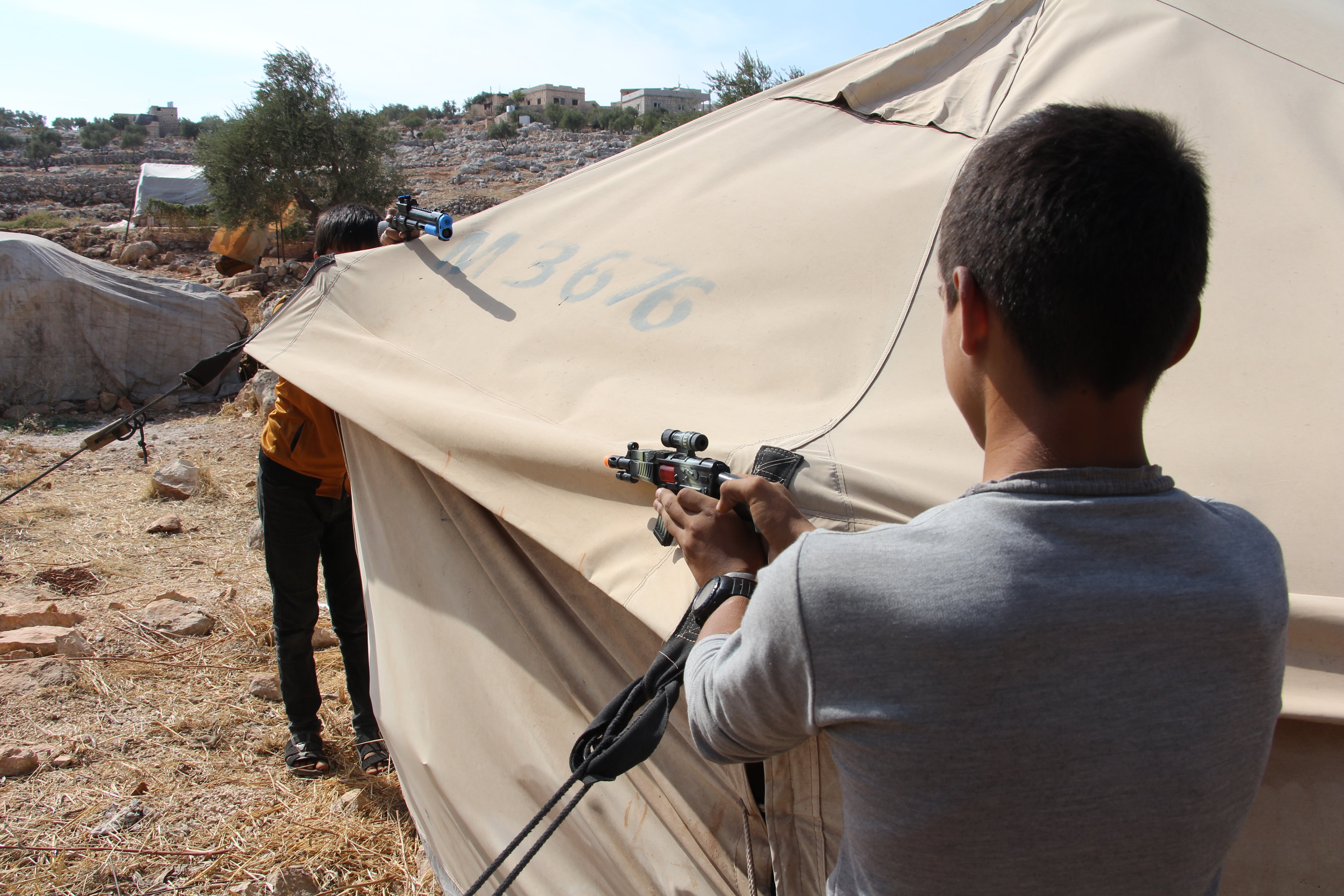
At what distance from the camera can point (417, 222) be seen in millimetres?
2818

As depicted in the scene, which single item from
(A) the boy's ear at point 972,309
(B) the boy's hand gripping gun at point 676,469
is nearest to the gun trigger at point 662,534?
(B) the boy's hand gripping gun at point 676,469

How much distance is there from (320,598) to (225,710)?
1.04m

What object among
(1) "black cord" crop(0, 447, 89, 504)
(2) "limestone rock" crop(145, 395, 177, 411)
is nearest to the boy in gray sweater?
(1) "black cord" crop(0, 447, 89, 504)

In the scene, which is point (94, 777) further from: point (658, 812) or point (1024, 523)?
point (1024, 523)

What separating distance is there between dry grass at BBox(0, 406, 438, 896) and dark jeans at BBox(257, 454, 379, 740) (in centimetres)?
26

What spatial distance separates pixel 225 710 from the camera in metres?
3.48

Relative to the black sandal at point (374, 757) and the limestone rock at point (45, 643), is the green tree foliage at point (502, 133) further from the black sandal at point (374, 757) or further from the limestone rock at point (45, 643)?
the black sandal at point (374, 757)

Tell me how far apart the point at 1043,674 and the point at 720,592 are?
491 millimetres

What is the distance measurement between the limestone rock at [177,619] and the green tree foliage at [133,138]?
47095 mm

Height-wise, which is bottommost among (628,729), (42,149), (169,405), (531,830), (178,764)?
(178,764)

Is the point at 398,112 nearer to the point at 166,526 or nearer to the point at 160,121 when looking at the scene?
the point at 160,121

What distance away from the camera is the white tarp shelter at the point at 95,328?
829 centimetres

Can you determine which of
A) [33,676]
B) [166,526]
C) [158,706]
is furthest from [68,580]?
[158,706]

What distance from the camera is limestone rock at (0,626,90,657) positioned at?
3.72 metres
